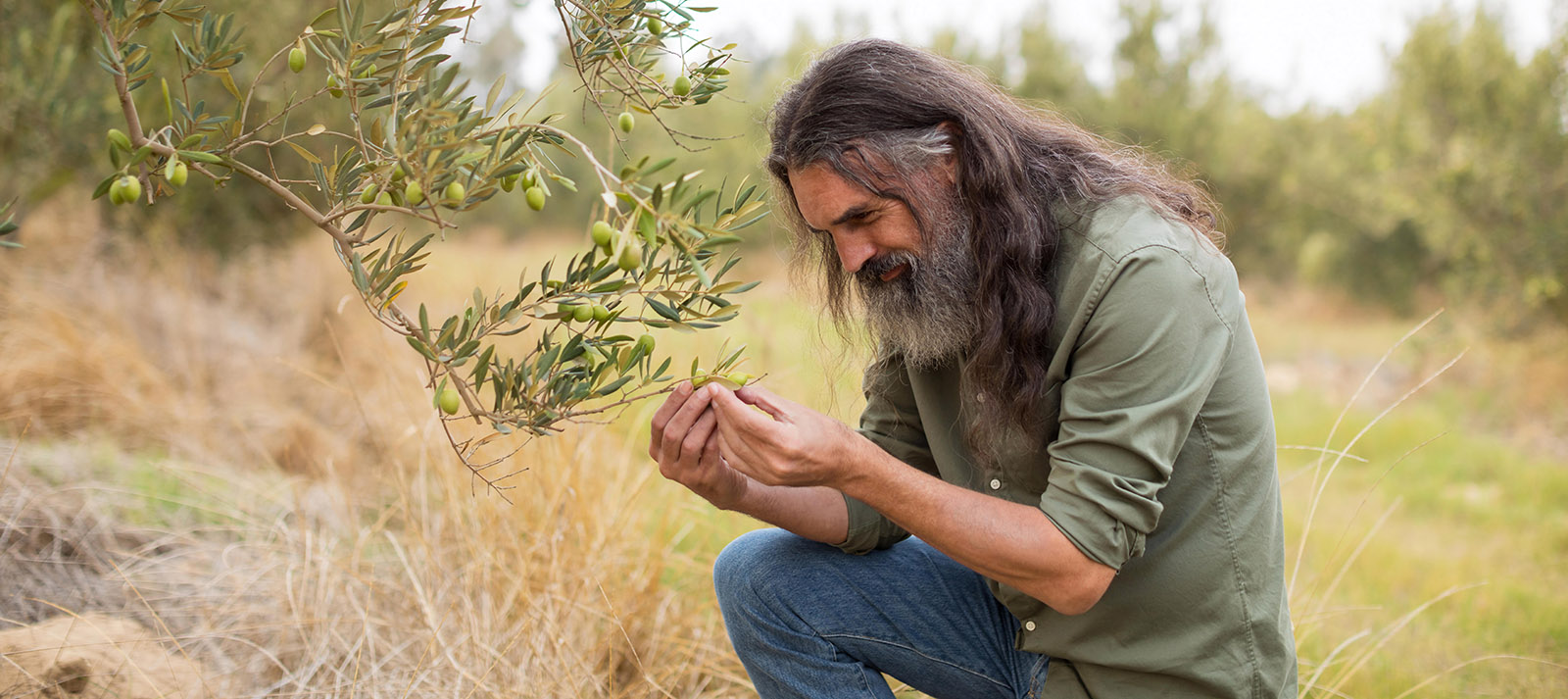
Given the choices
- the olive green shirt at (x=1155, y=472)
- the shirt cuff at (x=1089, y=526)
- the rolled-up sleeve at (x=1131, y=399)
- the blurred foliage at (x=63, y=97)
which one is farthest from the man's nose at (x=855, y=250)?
the blurred foliage at (x=63, y=97)

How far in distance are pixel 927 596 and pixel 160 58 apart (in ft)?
15.5

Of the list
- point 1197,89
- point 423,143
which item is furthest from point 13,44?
point 1197,89

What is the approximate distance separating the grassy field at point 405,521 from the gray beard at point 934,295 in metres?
0.26

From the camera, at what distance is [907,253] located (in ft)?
6.09

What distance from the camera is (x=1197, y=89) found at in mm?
13477

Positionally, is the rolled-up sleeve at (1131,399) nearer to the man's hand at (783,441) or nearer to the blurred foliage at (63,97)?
the man's hand at (783,441)

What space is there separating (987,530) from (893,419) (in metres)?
0.65

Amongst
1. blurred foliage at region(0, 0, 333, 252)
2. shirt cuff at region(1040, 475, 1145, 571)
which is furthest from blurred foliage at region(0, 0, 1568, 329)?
shirt cuff at region(1040, 475, 1145, 571)

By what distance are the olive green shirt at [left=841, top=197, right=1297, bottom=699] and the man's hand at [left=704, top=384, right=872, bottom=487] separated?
1.09 ft

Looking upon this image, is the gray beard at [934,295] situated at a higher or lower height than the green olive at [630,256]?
lower

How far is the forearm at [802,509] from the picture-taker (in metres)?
1.97

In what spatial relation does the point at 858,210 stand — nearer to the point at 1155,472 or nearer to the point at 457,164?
the point at 1155,472

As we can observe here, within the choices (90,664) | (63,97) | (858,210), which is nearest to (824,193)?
(858,210)

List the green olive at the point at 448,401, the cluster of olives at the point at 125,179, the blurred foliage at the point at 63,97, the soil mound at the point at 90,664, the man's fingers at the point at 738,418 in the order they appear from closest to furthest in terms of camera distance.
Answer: the cluster of olives at the point at 125,179 → the green olive at the point at 448,401 → the man's fingers at the point at 738,418 → the soil mound at the point at 90,664 → the blurred foliage at the point at 63,97
